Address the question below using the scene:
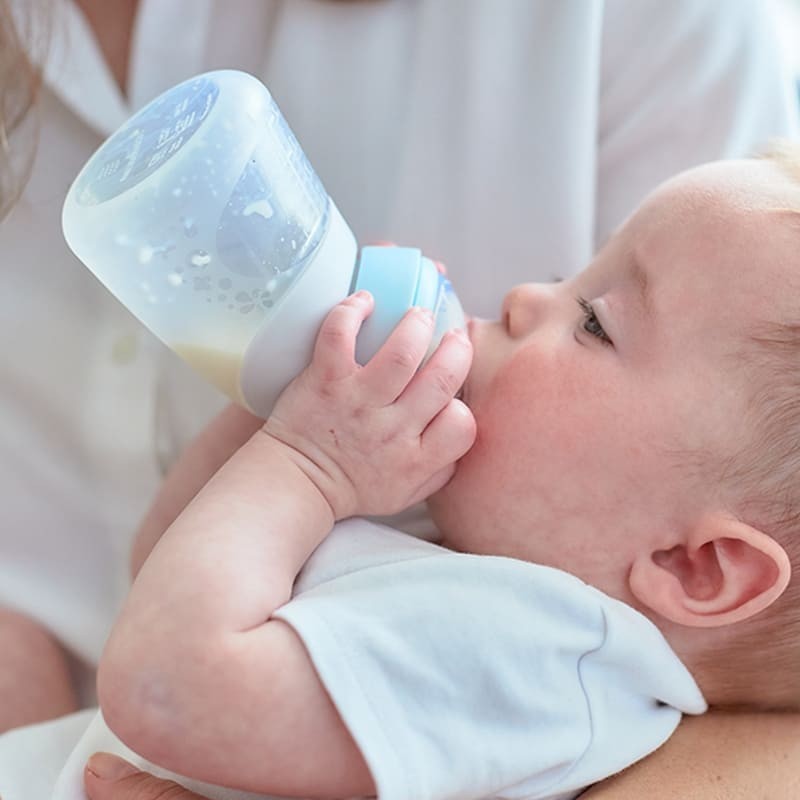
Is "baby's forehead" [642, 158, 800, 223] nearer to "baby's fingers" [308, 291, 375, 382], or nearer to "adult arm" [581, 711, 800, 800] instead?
"baby's fingers" [308, 291, 375, 382]

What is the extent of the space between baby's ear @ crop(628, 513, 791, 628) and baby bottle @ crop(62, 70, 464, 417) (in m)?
0.29

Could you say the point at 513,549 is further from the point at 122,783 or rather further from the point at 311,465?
the point at 122,783

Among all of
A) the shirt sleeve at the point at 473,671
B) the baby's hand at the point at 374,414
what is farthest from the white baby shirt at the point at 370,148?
the shirt sleeve at the point at 473,671

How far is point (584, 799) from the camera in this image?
2.93 ft

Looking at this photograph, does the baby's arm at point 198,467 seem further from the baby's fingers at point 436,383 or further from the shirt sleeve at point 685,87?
the shirt sleeve at point 685,87

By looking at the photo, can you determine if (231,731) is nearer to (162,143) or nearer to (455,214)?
(162,143)

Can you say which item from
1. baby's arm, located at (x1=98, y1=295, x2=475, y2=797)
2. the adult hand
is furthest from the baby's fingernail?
baby's arm, located at (x1=98, y1=295, x2=475, y2=797)

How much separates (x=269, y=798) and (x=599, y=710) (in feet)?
0.89

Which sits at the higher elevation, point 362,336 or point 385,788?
point 362,336

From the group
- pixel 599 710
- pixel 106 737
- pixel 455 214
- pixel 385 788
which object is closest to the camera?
pixel 385 788

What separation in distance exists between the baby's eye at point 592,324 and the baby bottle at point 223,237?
0.16m

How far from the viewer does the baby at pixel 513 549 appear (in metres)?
0.80

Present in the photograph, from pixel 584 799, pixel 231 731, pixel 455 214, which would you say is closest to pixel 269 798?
pixel 231 731

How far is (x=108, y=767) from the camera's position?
2.97 feet
